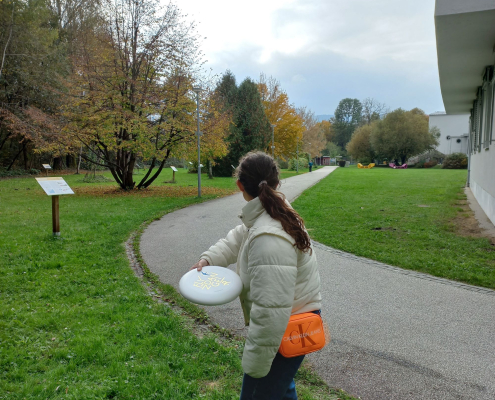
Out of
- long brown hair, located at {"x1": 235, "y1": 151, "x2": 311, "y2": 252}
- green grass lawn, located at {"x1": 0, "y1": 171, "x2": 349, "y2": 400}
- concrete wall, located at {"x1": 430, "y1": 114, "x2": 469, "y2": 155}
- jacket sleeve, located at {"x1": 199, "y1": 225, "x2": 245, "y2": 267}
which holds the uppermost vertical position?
concrete wall, located at {"x1": 430, "y1": 114, "x2": 469, "y2": 155}

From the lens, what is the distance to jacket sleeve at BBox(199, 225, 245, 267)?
2.30 meters

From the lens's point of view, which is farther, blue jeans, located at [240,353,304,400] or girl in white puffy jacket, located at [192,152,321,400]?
blue jeans, located at [240,353,304,400]

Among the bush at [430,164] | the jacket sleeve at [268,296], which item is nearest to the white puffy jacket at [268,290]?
the jacket sleeve at [268,296]

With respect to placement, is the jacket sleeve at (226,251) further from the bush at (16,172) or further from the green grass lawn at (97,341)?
the bush at (16,172)

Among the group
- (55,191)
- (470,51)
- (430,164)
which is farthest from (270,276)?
(430,164)

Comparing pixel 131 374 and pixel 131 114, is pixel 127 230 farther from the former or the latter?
pixel 131 114

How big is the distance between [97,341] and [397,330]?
2940 millimetres

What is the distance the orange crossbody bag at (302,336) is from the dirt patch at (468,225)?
715 centimetres

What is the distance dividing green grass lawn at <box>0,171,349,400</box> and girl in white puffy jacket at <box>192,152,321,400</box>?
42.0 inches

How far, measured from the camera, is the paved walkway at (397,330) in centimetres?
299

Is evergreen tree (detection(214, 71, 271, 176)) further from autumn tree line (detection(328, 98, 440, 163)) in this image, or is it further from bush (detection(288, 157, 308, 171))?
autumn tree line (detection(328, 98, 440, 163))

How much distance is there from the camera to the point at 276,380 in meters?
1.90

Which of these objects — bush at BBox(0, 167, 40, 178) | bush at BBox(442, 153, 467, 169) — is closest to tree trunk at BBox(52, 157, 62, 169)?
bush at BBox(0, 167, 40, 178)

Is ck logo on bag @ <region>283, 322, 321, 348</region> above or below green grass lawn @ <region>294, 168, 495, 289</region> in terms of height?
above
